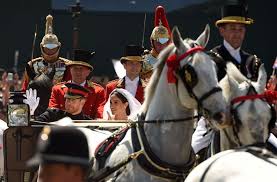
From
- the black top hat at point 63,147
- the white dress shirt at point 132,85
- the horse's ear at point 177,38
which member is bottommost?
the white dress shirt at point 132,85

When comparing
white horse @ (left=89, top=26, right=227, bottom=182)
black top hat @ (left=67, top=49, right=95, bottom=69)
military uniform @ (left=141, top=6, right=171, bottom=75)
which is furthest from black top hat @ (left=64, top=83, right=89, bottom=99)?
white horse @ (left=89, top=26, right=227, bottom=182)

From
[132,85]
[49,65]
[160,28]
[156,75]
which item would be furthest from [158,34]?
[156,75]

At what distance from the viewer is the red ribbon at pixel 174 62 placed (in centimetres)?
522

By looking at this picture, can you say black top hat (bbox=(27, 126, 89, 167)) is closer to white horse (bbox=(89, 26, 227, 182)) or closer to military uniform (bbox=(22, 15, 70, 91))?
white horse (bbox=(89, 26, 227, 182))

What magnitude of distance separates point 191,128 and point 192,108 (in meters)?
0.19

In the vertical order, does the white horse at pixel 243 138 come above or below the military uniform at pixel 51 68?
above

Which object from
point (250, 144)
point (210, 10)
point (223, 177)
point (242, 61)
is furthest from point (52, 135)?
point (210, 10)

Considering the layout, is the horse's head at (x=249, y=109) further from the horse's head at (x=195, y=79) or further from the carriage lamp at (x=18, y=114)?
the carriage lamp at (x=18, y=114)

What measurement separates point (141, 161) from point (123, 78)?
3.01 meters

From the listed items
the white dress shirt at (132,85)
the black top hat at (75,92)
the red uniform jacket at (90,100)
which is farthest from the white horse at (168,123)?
the white dress shirt at (132,85)

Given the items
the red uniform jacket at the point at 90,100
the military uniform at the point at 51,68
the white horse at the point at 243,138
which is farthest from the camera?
the military uniform at the point at 51,68

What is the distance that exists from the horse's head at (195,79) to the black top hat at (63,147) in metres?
2.14

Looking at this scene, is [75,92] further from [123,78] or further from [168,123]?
[168,123]

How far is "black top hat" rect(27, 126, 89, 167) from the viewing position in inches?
114
